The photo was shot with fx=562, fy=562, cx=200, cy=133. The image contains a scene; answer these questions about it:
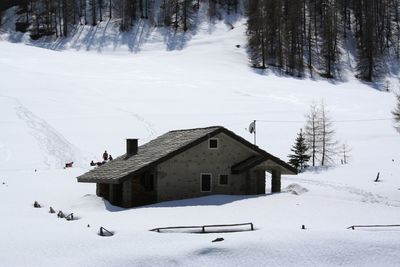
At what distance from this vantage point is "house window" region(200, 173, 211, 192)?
1249 inches

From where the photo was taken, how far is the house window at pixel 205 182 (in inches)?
1249

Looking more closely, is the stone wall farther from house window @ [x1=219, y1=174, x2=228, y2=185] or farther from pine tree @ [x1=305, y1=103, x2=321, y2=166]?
pine tree @ [x1=305, y1=103, x2=321, y2=166]

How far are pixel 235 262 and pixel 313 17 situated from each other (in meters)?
104

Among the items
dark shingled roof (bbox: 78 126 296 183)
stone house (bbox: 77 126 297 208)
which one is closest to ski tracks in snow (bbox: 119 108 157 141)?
dark shingled roof (bbox: 78 126 296 183)

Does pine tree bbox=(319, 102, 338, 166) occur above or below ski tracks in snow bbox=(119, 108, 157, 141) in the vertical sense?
below

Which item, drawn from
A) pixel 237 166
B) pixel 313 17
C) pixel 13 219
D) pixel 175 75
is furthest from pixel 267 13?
pixel 13 219

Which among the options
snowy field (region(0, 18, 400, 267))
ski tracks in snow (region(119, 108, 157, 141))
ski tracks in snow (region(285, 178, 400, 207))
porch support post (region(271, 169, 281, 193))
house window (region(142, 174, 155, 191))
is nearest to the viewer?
snowy field (region(0, 18, 400, 267))

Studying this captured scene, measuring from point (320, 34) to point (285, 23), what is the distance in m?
9.14

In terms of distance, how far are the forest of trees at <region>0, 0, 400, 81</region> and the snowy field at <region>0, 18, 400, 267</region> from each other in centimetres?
625

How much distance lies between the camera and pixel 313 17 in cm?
11625

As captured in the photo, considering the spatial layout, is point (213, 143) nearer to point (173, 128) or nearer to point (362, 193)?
point (362, 193)

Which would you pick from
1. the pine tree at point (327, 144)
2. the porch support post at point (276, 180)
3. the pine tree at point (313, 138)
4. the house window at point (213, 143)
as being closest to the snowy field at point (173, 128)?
the porch support post at point (276, 180)

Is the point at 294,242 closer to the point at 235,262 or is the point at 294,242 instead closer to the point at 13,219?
the point at 235,262

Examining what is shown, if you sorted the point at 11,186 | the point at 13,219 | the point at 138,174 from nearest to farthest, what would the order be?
1. the point at 13,219
2. the point at 138,174
3. the point at 11,186
